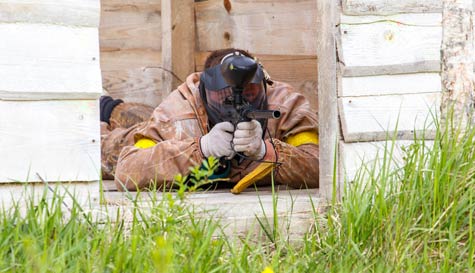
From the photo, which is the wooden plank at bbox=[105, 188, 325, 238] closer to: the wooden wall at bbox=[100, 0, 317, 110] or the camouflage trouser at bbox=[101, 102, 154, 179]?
the camouflage trouser at bbox=[101, 102, 154, 179]

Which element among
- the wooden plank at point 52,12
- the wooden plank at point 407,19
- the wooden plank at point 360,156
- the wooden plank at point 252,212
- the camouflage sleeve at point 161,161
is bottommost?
the wooden plank at point 252,212

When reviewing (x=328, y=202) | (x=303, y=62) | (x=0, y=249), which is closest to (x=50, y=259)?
(x=0, y=249)

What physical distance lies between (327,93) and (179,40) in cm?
300

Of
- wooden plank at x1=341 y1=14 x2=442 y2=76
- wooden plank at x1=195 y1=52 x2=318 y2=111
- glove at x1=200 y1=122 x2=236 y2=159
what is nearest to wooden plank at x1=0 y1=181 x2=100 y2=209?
glove at x1=200 y1=122 x2=236 y2=159

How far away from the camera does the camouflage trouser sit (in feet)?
20.0

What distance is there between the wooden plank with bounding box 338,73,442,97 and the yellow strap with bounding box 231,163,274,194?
2.78 ft

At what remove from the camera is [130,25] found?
7.11 meters

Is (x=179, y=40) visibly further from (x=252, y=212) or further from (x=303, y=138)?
(x=252, y=212)

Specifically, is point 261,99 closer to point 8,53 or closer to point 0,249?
point 8,53

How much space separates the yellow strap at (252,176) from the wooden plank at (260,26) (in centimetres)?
193

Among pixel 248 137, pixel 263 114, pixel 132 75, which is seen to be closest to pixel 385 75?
pixel 263 114

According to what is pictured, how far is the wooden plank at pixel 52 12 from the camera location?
3.52 m

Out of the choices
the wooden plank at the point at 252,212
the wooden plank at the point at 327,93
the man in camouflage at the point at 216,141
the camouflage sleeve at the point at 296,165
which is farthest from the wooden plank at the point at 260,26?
the wooden plank at the point at 252,212

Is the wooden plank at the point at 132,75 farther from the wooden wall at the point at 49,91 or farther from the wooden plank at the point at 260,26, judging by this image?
the wooden wall at the point at 49,91
